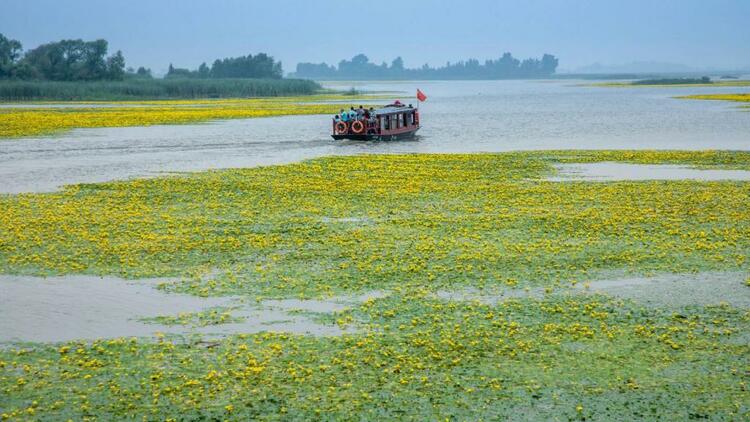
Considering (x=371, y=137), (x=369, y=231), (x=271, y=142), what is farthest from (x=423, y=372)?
(x=371, y=137)

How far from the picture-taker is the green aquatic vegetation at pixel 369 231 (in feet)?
57.1

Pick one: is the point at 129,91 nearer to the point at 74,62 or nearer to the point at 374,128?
the point at 74,62

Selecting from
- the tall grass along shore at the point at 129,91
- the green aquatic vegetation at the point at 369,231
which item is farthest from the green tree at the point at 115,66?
the green aquatic vegetation at the point at 369,231

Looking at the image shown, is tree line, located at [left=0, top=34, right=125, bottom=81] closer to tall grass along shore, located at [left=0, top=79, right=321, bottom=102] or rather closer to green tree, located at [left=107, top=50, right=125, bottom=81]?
green tree, located at [left=107, top=50, right=125, bottom=81]

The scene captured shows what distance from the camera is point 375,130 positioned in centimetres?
5484

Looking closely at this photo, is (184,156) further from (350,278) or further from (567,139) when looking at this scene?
(350,278)

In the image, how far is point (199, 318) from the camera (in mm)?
14250

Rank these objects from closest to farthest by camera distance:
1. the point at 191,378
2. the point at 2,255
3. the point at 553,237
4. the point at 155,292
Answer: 1. the point at 191,378
2. the point at 155,292
3. the point at 2,255
4. the point at 553,237

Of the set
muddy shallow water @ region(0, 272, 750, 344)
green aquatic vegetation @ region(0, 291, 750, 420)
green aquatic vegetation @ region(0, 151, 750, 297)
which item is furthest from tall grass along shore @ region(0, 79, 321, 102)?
green aquatic vegetation @ region(0, 291, 750, 420)

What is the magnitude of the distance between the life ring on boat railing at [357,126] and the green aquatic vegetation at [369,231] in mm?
21147

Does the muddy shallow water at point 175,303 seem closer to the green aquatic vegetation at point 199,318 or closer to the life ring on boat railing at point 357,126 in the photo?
the green aquatic vegetation at point 199,318

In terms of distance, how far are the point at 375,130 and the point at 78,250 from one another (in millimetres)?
36642

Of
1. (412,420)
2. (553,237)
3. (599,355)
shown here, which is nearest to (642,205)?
(553,237)

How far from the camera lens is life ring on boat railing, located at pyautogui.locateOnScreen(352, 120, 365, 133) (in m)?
54.1
